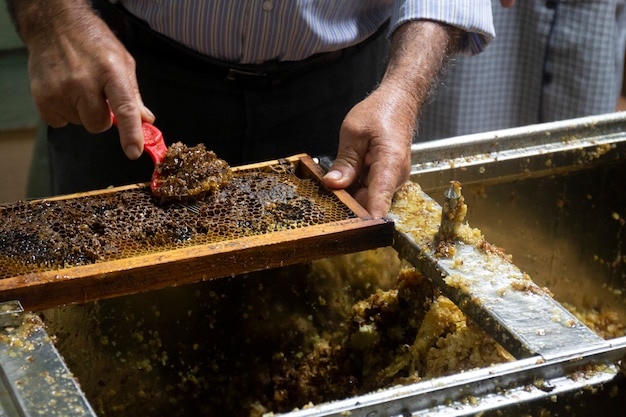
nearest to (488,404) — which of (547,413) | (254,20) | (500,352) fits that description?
(547,413)

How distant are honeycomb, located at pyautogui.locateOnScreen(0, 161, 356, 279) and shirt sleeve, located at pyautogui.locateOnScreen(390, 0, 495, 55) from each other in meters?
0.63

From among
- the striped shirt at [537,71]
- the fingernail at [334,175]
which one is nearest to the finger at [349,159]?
the fingernail at [334,175]

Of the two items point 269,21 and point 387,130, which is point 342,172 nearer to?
point 387,130

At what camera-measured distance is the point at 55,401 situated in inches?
44.2

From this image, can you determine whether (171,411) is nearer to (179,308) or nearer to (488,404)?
(179,308)

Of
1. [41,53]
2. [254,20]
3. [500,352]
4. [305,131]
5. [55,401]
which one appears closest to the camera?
[55,401]

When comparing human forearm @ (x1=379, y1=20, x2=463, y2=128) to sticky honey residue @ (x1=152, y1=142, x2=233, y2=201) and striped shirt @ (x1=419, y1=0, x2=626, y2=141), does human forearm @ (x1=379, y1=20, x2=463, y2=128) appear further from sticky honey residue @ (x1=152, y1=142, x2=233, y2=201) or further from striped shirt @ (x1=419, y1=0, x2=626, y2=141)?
striped shirt @ (x1=419, y1=0, x2=626, y2=141)

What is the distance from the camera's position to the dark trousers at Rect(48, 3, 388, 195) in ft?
7.29

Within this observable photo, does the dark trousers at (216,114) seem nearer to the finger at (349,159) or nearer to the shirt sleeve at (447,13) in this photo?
the shirt sleeve at (447,13)

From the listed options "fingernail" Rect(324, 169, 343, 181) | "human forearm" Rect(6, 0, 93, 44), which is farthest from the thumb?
"human forearm" Rect(6, 0, 93, 44)

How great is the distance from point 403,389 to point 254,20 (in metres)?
1.24

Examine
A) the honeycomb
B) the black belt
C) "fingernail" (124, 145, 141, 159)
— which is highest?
the black belt

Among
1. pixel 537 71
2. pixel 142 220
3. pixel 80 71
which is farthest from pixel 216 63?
pixel 537 71

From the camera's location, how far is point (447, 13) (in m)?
2.11
